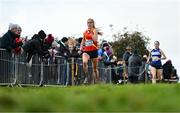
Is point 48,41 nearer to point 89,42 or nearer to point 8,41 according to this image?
point 89,42

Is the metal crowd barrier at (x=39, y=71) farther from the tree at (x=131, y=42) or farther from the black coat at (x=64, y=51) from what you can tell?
the tree at (x=131, y=42)

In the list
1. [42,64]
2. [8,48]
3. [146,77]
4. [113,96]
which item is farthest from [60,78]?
[113,96]

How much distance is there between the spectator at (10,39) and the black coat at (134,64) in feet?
23.9

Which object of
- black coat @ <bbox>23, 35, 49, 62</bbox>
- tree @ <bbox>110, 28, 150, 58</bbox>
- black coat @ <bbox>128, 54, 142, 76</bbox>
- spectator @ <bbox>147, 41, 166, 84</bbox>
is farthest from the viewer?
tree @ <bbox>110, 28, 150, 58</bbox>

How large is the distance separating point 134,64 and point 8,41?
796cm

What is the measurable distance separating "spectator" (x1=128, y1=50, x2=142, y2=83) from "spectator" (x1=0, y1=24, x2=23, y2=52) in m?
7.31

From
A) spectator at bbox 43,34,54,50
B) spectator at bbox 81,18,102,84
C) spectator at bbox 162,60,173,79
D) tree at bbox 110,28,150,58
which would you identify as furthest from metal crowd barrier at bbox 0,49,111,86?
tree at bbox 110,28,150,58

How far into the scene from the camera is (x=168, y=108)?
540cm

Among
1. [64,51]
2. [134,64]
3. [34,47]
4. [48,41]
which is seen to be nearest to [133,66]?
[134,64]

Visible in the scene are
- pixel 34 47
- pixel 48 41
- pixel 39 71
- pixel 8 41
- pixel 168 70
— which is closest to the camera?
pixel 8 41

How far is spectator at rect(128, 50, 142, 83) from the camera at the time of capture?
73.1 feet

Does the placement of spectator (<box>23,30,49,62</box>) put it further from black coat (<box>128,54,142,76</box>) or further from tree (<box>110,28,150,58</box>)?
tree (<box>110,28,150,58</box>)

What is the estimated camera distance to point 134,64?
2245cm

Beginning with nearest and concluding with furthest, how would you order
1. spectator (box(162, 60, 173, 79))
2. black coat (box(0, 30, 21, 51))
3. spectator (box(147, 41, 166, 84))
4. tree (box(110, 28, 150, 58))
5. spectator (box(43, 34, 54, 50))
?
1. black coat (box(0, 30, 21, 51))
2. spectator (box(43, 34, 54, 50))
3. spectator (box(147, 41, 166, 84))
4. spectator (box(162, 60, 173, 79))
5. tree (box(110, 28, 150, 58))
